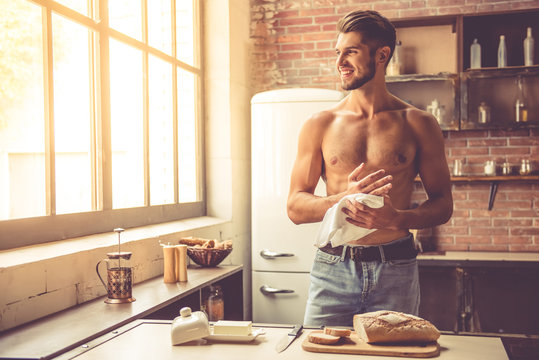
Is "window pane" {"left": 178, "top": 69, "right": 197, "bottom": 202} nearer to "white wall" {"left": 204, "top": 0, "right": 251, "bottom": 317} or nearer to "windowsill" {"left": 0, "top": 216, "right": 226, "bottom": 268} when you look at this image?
"white wall" {"left": 204, "top": 0, "right": 251, "bottom": 317}

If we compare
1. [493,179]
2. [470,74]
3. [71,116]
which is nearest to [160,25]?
[71,116]

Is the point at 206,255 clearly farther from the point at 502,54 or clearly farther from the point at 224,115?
the point at 502,54

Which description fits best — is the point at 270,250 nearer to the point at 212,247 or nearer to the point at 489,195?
the point at 212,247

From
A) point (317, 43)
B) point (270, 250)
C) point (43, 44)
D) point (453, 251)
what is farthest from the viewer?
point (317, 43)

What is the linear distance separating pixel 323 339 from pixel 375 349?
13 centimetres

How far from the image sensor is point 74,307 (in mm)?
2115

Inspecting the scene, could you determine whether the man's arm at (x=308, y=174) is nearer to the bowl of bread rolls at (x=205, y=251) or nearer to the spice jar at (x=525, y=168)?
the bowl of bread rolls at (x=205, y=251)

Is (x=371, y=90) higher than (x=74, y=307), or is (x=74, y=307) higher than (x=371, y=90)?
(x=371, y=90)

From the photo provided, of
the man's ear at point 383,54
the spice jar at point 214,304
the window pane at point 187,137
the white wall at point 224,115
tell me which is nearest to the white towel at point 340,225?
the man's ear at point 383,54

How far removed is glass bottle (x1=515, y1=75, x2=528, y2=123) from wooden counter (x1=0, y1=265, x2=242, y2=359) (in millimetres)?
2544

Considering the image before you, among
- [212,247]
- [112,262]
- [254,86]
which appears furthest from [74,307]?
[254,86]

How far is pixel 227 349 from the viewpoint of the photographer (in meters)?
1.41

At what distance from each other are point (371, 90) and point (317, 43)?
2339 mm

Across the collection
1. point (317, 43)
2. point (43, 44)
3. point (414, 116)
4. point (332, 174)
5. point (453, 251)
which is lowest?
point (453, 251)
